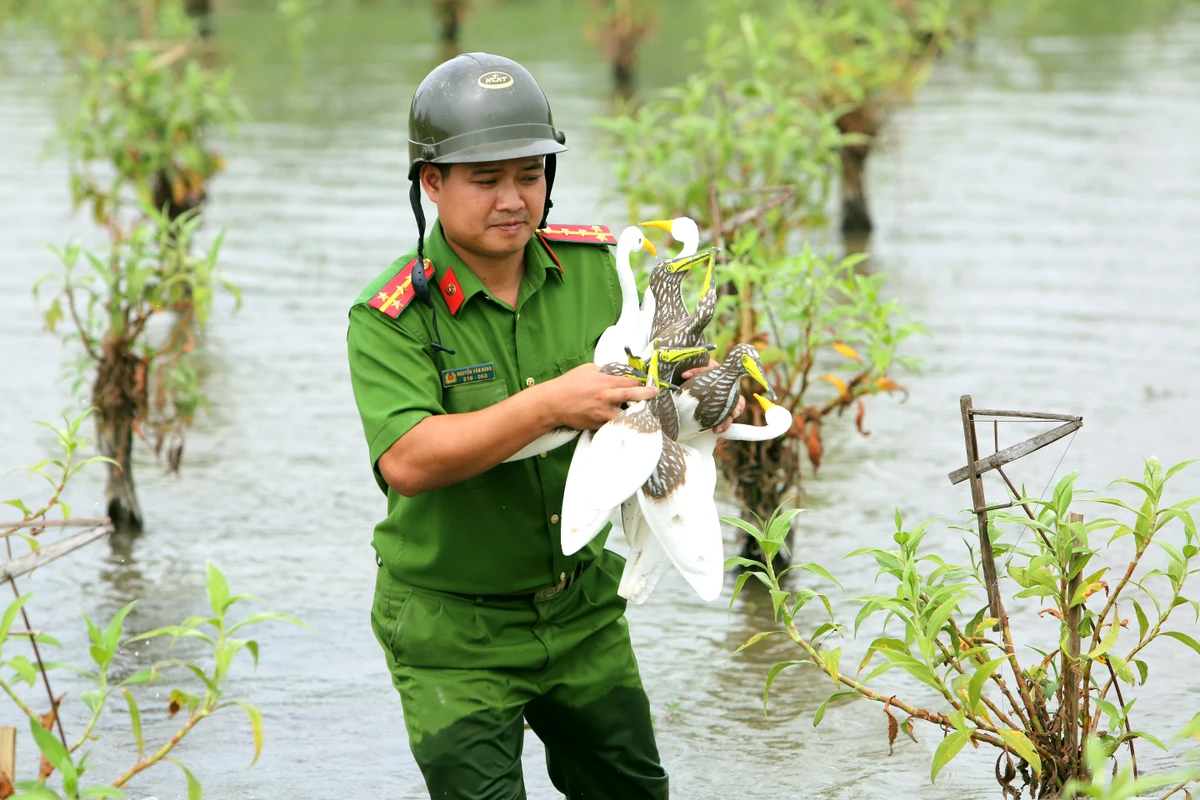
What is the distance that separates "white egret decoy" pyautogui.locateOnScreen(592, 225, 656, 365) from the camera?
8.72 feet

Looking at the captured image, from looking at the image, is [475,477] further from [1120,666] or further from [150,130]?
[150,130]

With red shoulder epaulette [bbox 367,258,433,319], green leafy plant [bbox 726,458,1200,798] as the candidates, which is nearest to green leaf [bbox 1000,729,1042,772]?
green leafy plant [bbox 726,458,1200,798]

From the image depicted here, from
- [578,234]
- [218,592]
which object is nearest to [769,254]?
[578,234]

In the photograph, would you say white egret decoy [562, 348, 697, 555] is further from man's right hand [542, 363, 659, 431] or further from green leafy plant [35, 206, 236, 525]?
green leafy plant [35, 206, 236, 525]

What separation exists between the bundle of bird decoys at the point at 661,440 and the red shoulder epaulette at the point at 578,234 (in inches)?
6.1

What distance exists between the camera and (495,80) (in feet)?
8.71

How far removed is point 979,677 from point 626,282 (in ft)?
3.04

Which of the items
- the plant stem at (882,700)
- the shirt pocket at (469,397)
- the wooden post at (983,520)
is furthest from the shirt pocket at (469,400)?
the wooden post at (983,520)

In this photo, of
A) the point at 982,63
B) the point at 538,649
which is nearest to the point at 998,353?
the point at 538,649

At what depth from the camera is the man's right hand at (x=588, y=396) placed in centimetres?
243

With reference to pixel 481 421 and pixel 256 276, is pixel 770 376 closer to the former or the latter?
pixel 481 421

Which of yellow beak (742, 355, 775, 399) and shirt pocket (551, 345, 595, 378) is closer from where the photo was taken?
yellow beak (742, 355, 775, 399)

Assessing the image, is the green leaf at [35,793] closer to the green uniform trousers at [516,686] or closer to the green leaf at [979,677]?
the green uniform trousers at [516,686]

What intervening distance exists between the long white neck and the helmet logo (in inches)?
13.8
